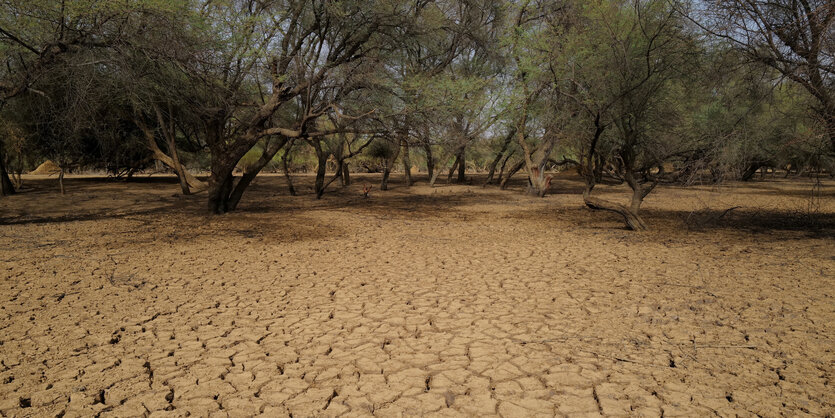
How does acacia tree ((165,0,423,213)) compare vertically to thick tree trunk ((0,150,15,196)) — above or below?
above

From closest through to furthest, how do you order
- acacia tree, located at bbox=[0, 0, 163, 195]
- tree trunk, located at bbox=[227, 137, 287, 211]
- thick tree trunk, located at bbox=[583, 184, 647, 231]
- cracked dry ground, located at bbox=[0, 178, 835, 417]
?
cracked dry ground, located at bbox=[0, 178, 835, 417]
acacia tree, located at bbox=[0, 0, 163, 195]
thick tree trunk, located at bbox=[583, 184, 647, 231]
tree trunk, located at bbox=[227, 137, 287, 211]

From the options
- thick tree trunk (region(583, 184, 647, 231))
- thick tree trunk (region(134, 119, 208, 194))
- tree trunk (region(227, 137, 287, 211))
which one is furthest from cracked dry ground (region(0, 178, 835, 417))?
thick tree trunk (region(134, 119, 208, 194))

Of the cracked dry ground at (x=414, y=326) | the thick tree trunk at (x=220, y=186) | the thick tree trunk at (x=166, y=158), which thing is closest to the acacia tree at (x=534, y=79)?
the cracked dry ground at (x=414, y=326)

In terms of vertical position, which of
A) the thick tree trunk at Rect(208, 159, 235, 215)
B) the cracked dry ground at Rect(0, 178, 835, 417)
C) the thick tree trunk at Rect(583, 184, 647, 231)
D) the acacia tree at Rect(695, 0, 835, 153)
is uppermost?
the acacia tree at Rect(695, 0, 835, 153)

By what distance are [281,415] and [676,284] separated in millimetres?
4913

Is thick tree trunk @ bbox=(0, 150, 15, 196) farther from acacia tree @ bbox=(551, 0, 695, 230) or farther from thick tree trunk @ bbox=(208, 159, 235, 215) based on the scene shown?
acacia tree @ bbox=(551, 0, 695, 230)

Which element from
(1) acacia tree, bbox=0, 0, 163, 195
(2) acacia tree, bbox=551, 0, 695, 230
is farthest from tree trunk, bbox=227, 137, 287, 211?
(2) acacia tree, bbox=551, 0, 695, 230

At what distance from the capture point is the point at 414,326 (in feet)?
13.1

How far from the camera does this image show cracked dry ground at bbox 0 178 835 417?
9.09ft

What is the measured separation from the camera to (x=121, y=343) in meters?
3.54

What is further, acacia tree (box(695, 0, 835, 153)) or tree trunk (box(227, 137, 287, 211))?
tree trunk (box(227, 137, 287, 211))

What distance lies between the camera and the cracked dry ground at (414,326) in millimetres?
2770

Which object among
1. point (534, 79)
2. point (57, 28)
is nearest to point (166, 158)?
point (57, 28)

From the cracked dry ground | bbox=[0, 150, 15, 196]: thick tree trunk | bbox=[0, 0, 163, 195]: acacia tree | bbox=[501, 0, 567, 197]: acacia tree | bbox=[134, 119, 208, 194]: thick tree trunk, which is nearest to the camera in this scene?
the cracked dry ground
